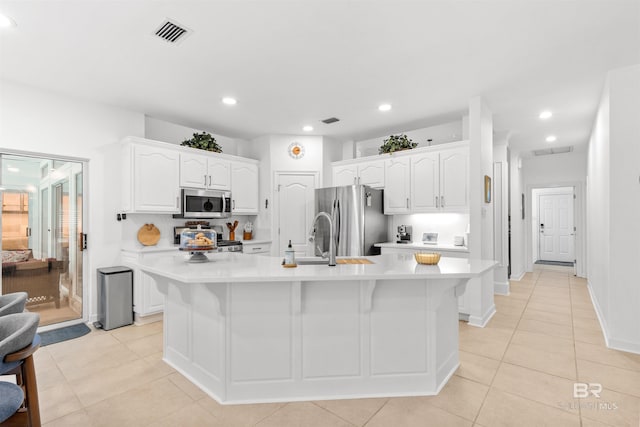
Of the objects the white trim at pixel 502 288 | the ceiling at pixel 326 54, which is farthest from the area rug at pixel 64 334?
the white trim at pixel 502 288

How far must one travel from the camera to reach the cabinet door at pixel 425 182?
4349 millimetres

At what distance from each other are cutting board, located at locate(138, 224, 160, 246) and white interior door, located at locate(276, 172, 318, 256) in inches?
73.3

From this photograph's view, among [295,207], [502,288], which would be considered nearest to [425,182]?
[295,207]

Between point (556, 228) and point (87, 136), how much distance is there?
10610 millimetres

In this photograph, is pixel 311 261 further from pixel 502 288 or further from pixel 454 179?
pixel 502 288

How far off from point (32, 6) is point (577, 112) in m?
5.78

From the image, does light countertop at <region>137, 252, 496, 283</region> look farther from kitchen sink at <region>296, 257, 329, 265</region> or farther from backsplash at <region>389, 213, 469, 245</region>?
backsplash at <region>389, 213, 469, 245</region>

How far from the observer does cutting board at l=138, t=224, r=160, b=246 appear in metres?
4.21

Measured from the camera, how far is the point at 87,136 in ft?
12.7

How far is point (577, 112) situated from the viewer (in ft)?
14.1

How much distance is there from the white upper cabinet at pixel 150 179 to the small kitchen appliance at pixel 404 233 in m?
3.23

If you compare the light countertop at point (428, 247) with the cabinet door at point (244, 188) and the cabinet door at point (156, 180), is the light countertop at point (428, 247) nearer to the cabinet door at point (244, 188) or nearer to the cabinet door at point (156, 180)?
the cabinet door at point (244, 188)

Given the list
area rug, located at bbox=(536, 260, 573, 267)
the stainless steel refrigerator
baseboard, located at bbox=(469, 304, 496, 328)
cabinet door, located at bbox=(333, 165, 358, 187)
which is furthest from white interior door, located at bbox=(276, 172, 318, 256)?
area rug, located at bbox=(536, 260, 573, 267)

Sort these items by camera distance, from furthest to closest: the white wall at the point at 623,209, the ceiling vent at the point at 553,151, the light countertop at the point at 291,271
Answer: the ceiling vent at the point at 553,151, the white wall at the point at 623,209, the light countertop at the point at 291,271
